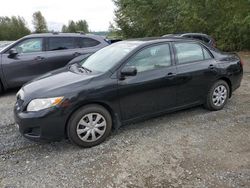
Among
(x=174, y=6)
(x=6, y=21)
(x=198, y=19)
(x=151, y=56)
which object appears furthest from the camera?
(x=6, y=21)

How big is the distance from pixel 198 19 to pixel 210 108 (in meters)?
10.2

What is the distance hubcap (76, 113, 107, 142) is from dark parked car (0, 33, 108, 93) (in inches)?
144

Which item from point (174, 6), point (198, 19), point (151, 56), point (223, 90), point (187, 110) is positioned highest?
point (174, 6)

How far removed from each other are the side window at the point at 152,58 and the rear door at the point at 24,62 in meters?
3.54

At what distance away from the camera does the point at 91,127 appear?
3859 mm

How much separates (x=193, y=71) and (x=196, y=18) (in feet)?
33.8

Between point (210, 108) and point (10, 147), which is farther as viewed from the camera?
point (210, 108)

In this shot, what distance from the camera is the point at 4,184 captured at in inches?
124

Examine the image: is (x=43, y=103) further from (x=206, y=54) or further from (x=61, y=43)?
(x=61, y=43)

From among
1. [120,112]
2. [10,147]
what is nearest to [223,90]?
[120,112]

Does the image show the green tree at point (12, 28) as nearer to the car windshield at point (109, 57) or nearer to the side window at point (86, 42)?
the side window at point (86, 42)

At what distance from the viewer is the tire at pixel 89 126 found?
3.74 metres

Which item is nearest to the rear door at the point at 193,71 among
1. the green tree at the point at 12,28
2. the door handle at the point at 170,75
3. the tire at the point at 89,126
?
the door handle at the point at 170,75

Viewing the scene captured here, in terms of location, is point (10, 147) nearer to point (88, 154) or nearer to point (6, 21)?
point (88, 154)
